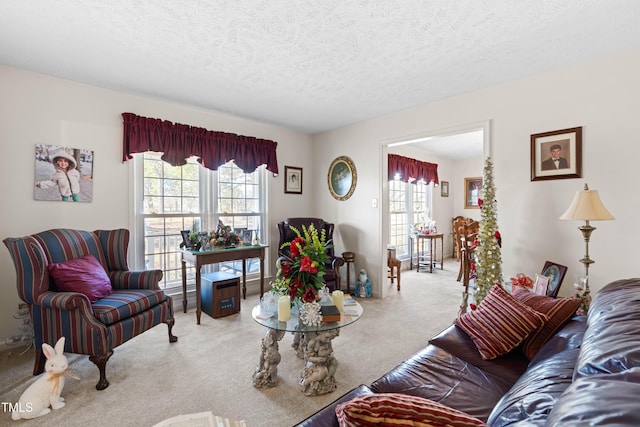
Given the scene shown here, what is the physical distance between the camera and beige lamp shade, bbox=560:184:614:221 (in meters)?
2.11

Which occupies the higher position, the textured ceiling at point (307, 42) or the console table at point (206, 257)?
the textured ceiling at point (307, 42)

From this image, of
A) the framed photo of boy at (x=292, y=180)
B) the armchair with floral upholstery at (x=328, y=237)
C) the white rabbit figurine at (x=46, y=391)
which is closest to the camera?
the white rabbit figurine at (x=46, y=391)

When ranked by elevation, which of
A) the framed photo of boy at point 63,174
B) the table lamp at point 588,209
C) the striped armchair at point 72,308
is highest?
the framed photo of boy at point 63,174

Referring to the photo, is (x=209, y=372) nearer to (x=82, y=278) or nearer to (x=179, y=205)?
(x=82, y=278)

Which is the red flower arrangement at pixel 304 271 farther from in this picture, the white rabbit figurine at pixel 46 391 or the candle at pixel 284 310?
the white rabbit figurine at pixel 46 391

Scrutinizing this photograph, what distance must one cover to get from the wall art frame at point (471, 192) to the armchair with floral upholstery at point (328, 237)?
424 cm

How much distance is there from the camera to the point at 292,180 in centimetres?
474

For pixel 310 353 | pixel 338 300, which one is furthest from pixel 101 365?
pixel 338 300

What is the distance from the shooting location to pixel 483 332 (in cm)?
167

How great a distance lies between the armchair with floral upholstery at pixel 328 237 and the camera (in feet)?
12.4

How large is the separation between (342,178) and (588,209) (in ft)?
9.67

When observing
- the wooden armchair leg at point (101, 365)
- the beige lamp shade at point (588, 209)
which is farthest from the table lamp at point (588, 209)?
the wooden armchair leg at point (101, 365)

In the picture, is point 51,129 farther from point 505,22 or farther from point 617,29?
point 617,29

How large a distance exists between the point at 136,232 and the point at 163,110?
1444 millimetres
